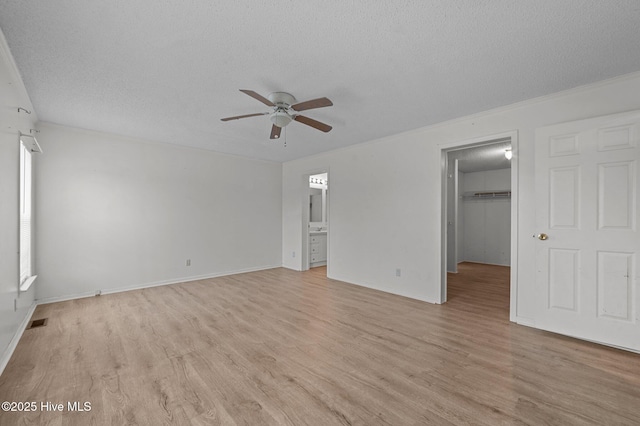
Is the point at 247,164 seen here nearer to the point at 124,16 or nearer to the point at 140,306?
the point at 140,306

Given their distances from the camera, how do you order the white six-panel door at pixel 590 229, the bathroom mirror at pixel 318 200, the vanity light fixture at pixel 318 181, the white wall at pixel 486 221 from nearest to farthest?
the white six-panel door at pixel 590 229
the white wall at pixel 486 221
the vanity light fixture at pixel 318 181
the bathroom mirror at pixel 318 200

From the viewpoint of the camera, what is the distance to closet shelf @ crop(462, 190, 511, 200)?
7.22 metres

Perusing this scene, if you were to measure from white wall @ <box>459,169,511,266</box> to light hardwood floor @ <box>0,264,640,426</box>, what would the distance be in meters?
4.11

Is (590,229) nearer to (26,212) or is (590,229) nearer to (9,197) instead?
(9,197)

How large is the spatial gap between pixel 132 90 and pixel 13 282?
2.18m

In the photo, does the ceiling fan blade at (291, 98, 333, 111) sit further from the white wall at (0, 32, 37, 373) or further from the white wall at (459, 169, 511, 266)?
the white wall at (459, 169, 511, 266)

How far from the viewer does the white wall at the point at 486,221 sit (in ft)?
23.6

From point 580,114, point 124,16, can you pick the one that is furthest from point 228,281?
point 580,114

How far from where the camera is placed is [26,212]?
138 inches

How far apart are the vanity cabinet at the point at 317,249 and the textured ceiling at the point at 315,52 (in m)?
3.69

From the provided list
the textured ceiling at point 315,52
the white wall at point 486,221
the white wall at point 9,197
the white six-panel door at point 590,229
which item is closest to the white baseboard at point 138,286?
the white wall at point 9,197

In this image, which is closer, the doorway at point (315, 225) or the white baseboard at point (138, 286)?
the white baseboard at point (138, 286)

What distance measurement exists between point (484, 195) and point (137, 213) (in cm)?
802

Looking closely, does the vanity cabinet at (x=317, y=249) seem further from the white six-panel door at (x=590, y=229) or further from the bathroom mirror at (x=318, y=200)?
the white six-panel door at (x=590, y=229)
